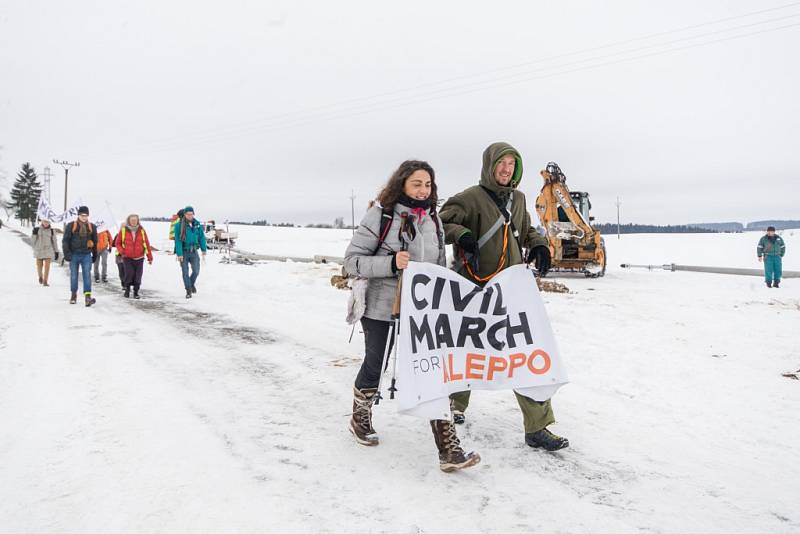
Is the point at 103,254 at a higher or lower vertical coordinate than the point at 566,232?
lower

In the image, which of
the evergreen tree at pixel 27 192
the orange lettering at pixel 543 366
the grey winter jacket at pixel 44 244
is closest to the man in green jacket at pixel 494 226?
the orange lettering at pixel 543 366

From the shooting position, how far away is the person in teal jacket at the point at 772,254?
14070 mm

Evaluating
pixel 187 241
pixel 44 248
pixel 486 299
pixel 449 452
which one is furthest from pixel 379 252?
pixel 44 248

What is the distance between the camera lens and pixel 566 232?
16734 millimetres

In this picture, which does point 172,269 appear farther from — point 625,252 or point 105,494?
point 625,252

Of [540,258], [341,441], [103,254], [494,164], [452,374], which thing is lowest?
[341,441]

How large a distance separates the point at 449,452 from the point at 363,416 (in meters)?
0.70

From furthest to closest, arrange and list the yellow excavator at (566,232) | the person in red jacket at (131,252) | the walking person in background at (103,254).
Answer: the yellow excavator at (566,232) → the walking person in background at (103,254) → the person in red jacket at (131,252)

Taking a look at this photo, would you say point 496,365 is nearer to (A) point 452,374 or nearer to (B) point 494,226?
(A) point 452,374

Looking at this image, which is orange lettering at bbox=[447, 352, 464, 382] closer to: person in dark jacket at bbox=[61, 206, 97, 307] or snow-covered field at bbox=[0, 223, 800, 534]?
snow-covered field at bbox=[0, 223, 800, 534]

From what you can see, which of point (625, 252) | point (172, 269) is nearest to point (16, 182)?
point (172, 269)

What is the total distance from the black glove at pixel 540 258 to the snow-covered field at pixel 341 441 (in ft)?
4.10

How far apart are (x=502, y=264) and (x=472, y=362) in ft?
2.38

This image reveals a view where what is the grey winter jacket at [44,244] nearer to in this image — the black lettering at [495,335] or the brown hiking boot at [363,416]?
the brown hiking boot at [363,416]
